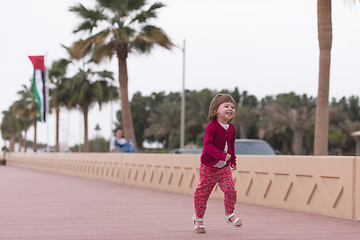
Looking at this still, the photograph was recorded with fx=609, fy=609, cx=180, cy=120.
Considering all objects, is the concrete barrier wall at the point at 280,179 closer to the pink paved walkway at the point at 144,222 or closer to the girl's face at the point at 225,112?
the pink paved walkway at the point at 144,222

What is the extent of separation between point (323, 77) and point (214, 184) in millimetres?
8407

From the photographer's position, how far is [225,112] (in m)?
7.20

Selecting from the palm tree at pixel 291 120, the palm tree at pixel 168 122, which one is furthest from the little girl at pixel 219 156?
the palm tree at pixel 168 122

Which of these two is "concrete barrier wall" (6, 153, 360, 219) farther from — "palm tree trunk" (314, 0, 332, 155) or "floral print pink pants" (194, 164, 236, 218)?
"palm tree trunk" (314, 0, 332, 155)

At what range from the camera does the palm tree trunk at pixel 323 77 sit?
1503 cm

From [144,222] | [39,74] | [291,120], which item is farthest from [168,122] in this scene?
[144,222]

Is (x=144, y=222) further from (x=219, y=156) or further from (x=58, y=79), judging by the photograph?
(x=58, y=79)

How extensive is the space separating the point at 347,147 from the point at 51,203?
213 feet

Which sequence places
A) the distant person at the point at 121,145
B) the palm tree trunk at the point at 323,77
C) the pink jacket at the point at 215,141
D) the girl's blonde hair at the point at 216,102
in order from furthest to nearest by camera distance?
the distant person at the point at 121,145, the palm tree trunk at the point at 323,77, the girl's blonde hair at the point at 216,102, the pink jacket at the point at 215,141

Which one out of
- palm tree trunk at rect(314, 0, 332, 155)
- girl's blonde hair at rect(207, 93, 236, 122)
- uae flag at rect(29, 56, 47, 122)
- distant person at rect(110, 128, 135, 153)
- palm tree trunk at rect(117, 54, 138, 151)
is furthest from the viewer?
uae flag at rect(29, 56, 47, 122)

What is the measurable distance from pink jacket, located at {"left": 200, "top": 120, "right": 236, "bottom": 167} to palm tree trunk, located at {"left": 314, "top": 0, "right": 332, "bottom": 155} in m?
8.17

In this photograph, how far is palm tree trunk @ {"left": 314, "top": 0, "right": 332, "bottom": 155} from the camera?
1503 centimetres

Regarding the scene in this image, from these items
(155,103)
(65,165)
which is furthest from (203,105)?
(65,165)

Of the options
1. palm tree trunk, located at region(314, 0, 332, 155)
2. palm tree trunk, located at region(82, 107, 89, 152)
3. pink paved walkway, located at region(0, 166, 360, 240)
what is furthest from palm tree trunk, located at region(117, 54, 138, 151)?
palm tree trunk, located at region(82, 107, 89, 152)
